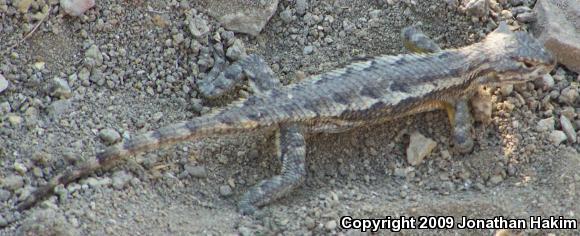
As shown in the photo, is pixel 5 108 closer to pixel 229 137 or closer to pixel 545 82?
pixel 229 137

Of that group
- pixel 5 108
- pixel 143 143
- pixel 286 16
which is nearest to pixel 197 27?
pixel 286 16

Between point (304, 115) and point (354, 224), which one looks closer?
point (354, 224)

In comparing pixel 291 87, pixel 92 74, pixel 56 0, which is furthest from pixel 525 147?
pixel 56 0

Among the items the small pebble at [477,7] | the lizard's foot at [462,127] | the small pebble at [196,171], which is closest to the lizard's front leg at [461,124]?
the lizard's foot at [462,127]

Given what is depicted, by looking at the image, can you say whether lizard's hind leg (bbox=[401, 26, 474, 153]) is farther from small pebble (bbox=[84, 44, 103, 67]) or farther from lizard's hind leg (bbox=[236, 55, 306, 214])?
small pebble (bbox=[84, 44, 103, 67])

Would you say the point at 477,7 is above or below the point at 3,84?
above

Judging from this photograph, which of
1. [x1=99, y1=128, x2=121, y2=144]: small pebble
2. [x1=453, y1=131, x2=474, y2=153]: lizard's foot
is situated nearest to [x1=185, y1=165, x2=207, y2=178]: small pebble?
[x1=99, y1=128, x2=121, y2=144]: small pebble

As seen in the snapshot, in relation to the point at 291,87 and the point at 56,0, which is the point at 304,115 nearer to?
the point at 291,87
